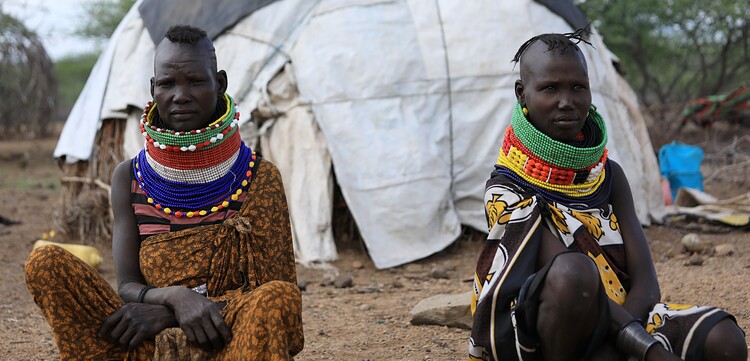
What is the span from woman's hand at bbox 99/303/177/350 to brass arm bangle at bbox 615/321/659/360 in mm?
1191

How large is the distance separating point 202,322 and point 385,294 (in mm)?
2563

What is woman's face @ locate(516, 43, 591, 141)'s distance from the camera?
230 centimetres

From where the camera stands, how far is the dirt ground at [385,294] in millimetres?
3467

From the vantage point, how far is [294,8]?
5742mm

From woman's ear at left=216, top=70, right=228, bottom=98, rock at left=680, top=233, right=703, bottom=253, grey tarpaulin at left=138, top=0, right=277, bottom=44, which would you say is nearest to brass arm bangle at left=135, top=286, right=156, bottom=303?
woman's ear at left=216, top=70, right=228, bottom=98

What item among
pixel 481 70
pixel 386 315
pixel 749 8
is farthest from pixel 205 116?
pixel 749 8

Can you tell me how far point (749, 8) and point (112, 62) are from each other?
27.6 feet

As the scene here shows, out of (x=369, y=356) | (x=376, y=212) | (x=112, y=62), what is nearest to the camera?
(x=369, y=356)

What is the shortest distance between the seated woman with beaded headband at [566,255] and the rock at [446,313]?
1.27m

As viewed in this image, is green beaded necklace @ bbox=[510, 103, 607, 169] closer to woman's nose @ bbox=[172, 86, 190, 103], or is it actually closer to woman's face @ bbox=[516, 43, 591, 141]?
woman's face @ bbox=[516, 43, 591, 141]

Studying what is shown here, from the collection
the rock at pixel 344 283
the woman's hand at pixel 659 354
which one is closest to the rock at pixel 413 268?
the rock at pixel 344 283

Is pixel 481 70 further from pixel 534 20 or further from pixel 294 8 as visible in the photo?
pixel 294 8

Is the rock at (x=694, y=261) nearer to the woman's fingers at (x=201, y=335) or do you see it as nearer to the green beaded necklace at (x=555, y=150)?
the green beaded necklace at (x=555, y=150)

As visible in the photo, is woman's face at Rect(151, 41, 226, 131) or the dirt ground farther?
the dirt ground
